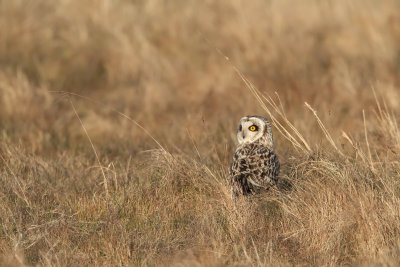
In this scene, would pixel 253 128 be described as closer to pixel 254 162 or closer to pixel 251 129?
pixel 251 129

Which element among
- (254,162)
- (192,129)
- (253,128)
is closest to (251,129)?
(253,128)

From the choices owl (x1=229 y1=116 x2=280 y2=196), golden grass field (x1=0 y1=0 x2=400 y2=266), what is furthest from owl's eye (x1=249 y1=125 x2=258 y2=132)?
golden grass field (x1=0 y1=0 x2=400 y2=266)

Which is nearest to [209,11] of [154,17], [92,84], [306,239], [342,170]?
[154,17]

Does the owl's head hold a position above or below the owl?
above

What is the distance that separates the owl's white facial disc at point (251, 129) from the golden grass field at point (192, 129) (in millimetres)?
148

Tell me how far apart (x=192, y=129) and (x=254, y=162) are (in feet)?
8.27

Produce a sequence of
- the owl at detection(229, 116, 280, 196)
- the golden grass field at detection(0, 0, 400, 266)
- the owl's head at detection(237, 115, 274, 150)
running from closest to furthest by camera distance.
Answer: the golden grass field at detection(0, 0, 400, 266), the owl at detection(229, 116, 280, 196), the owl's head at detection(237, 115, 274, 150)

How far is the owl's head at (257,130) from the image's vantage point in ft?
17.7

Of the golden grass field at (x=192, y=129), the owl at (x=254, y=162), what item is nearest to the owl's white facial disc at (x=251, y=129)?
the owl at (x=254, y=162)

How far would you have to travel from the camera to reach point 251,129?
17.8ft

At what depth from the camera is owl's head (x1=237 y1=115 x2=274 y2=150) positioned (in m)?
5.38

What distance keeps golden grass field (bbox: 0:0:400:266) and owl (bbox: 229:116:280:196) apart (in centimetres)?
13

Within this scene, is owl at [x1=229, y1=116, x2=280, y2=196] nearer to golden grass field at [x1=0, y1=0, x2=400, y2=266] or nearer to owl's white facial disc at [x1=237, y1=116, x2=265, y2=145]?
owl's white facial disc at [x1=237, y1=116, x2=265, y2=145]

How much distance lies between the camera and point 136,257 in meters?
4.19
